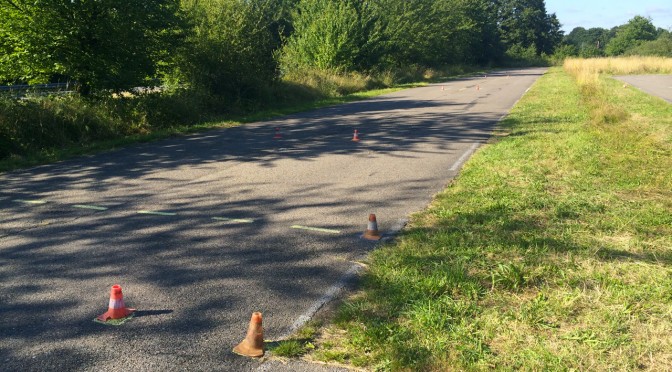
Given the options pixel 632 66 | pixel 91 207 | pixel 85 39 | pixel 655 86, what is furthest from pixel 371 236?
pixel 632 66

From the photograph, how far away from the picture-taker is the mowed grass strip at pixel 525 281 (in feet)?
11.5

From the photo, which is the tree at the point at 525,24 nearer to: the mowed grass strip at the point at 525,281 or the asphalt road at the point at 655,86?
the asphalt road at the point at 655,86

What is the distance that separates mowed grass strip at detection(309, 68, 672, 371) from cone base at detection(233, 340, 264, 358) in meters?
0.35

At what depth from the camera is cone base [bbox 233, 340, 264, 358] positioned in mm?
3539

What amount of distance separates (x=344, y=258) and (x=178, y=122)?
12.7 m

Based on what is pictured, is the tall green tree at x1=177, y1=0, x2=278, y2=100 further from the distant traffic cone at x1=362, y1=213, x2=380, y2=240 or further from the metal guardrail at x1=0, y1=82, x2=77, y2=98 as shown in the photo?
the distant traffic cone at x1=362, y1=213, x2=380, y2=240

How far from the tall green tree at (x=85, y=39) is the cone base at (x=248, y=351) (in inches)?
540

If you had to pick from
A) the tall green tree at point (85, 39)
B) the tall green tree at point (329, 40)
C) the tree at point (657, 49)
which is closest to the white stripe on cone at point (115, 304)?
the tall green tree at point (85, 39)

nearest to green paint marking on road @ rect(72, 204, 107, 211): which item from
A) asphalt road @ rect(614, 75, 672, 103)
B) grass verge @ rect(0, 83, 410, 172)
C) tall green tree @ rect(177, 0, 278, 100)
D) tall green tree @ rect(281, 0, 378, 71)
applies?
grass verge @ rect(0, 83, 410, 172)

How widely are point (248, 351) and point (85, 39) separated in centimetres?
1430

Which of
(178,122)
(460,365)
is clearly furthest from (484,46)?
(460,365)

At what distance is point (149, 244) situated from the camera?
5.79 m

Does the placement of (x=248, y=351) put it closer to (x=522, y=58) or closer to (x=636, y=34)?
(x=522, y=58)

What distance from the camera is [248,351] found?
3.56 meters
